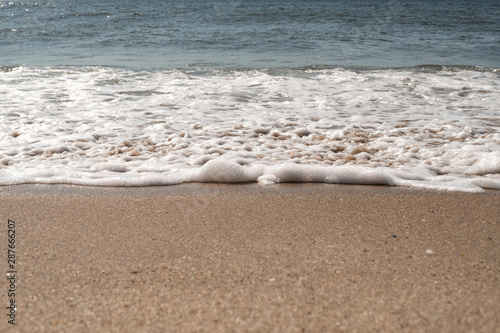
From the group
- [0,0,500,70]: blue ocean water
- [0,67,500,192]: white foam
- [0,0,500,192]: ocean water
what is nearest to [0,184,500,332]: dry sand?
[0,67,500,192]: white foam

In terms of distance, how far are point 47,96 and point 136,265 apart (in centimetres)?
460

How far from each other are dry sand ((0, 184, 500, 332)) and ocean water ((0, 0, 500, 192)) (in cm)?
38

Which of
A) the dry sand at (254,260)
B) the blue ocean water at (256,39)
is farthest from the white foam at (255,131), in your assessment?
the blue ocean water at (256,39)

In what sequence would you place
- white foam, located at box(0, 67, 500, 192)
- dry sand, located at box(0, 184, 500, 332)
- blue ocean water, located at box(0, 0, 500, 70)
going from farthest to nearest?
blue ocean water, located at box(0, 0, 500, 70)
white foam, located at box(0, 67, 500, 192)
dry sand, located at box(0, 184, 500, 332)

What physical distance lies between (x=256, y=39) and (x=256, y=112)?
25.1 feet

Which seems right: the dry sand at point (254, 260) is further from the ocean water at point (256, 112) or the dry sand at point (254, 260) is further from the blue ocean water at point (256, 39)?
the blue ocean water at point (256, 39)

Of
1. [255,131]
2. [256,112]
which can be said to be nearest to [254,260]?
[255,131]

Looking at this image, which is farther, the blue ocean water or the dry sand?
the blue ocean water

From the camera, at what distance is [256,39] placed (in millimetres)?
11852

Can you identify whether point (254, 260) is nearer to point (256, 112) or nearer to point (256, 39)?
point (256, 112)

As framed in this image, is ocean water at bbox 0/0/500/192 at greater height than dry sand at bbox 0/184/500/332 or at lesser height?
lesser

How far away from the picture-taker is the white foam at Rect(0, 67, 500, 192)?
309cm

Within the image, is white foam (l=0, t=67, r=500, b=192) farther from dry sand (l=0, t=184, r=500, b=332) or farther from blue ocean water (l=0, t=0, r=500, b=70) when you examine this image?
blue ocean water (l=0, t=0, r=500, b=70)

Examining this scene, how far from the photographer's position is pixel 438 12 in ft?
59.8
